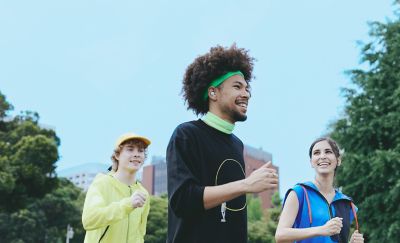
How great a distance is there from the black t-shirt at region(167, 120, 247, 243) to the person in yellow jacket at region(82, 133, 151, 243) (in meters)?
1.74

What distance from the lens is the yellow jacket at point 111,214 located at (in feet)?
16.0

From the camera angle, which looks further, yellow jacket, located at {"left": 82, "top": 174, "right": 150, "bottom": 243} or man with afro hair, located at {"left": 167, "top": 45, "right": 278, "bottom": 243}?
yellow jacket, located at {"left": 82, "top": 174, "right": 150, "bottom": 243}

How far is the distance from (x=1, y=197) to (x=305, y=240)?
25712 millimetres

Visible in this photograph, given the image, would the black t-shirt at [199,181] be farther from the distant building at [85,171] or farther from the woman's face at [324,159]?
the distant building at [85,171]

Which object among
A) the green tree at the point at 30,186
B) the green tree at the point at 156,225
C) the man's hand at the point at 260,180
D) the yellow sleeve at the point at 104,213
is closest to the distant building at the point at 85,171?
the green tree at the point at 156,225

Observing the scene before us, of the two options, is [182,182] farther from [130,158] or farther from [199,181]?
[130,158]

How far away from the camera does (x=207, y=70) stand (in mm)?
3514

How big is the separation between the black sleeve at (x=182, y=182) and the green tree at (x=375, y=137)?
50.9ft

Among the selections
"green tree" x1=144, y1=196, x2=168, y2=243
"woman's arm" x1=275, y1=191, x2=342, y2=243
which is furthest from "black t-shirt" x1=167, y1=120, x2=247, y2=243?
"green tree" x1=144, y1=196, x2=168, y2=243

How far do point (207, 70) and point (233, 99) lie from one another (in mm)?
280

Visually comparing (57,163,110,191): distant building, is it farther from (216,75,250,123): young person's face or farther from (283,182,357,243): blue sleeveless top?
(216,75,250,123): young person's face

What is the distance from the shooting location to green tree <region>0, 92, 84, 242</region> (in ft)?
94.6

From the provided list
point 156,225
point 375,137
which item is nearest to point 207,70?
point 375,137

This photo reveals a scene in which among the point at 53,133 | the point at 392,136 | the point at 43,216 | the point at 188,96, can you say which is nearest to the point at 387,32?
the point at 392,136
